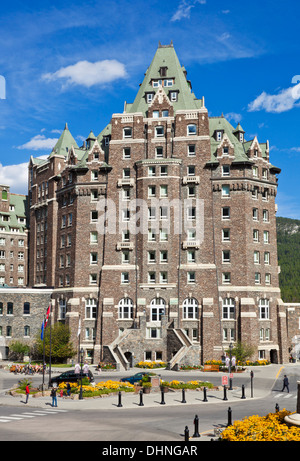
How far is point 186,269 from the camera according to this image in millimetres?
72938

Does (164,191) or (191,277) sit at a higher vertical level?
(164,191)

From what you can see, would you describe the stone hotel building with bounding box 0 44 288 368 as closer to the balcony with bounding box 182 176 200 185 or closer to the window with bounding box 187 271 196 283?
the window with bounding box 187 271 196 283

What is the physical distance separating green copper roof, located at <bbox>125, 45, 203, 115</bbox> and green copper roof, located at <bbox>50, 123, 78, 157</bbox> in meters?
18.5

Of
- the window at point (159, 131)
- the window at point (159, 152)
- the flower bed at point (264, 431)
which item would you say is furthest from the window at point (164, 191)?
the flower bed at point (264, 431)

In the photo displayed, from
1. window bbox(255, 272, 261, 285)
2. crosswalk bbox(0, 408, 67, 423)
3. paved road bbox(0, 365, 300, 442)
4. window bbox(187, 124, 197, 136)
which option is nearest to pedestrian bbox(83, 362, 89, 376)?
paved road bbox(0, 365, 300, 442)

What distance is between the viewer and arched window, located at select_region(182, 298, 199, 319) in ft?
235

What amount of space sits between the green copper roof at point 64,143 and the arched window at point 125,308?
117 feet

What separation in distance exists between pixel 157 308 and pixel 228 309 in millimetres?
10029

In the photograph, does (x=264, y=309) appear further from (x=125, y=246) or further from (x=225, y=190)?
(x=125, y=246)

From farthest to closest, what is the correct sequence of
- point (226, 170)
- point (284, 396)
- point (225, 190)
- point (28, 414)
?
point (226, 170) → point (225, 190) → point (284, 396) → point (28, 414)

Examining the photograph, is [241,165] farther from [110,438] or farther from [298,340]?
[110,438]

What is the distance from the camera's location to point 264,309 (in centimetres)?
7419

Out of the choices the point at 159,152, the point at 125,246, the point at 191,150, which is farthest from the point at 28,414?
the point at 191,150
